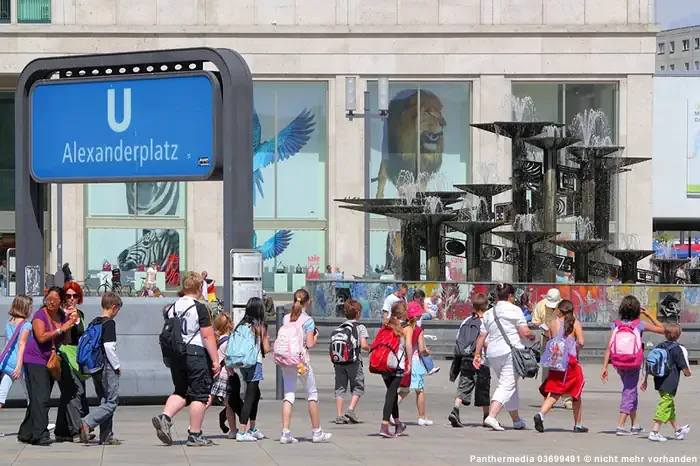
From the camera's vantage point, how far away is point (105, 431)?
1259 centimetres

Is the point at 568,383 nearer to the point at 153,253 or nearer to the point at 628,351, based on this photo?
the point at 628,351

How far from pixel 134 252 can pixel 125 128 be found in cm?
3200

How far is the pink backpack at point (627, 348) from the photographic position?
13930 millimetres

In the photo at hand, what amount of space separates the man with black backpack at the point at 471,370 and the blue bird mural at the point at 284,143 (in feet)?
112

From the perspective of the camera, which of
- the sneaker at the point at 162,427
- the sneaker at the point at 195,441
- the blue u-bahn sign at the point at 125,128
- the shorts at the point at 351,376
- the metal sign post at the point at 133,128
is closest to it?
the sneaker at the point at 162,427

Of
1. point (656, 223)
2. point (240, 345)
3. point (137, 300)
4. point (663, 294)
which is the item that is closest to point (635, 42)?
point (656, 223)

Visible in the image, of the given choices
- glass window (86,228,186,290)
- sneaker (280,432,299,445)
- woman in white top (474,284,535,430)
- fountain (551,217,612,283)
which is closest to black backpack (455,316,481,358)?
woman in white top (474,284,535,430)

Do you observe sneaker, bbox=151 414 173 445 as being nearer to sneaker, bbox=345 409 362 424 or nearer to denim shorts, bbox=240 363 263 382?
denim shorts, bbox=240 363 263 382

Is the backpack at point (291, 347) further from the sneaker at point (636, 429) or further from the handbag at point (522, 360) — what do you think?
the sneaker at point (636, 429)

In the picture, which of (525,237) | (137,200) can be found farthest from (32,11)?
(525,237)

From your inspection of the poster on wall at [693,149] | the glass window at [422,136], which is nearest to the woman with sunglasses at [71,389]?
the glass window at [422,136]

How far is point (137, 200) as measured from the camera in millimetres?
48656

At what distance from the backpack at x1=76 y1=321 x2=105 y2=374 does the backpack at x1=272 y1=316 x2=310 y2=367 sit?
173cm

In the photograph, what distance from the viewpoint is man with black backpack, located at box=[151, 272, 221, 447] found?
12.0 m
